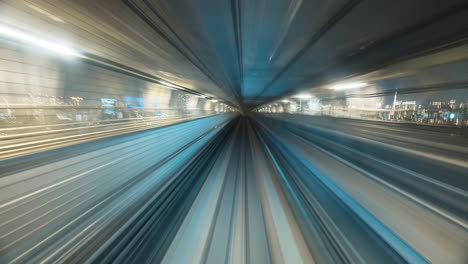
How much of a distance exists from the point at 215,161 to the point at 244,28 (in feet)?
7.59

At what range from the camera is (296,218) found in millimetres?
1544

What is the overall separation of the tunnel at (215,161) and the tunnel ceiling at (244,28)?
0.7 inches

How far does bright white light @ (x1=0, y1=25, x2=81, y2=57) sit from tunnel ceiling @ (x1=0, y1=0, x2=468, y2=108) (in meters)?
0.08

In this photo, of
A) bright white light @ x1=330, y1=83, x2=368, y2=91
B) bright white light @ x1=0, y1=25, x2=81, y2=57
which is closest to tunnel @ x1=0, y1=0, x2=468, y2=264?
bright white light @ x1=0, y1=25, x2=81, y2=57

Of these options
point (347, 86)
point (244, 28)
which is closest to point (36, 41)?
point (244, 28)

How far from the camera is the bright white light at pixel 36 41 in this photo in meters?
1.29

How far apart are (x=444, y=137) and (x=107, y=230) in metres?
3.72

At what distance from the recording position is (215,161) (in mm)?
3148

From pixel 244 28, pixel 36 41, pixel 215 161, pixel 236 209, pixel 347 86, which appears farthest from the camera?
pixel 347 86

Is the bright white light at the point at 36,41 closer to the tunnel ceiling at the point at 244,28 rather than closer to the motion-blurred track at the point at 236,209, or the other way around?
the tunnel ceiling at the point at 244,28

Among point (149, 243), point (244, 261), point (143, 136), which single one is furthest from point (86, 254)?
point (143, 136)

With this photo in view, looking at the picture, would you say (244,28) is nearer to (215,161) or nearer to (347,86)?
(215,161)

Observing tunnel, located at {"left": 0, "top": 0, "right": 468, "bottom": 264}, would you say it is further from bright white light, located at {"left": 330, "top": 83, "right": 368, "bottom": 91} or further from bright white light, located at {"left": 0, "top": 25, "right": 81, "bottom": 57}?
bright white light, located at {"left": 330, "top": 83, "right": 368, "bottom": 91}

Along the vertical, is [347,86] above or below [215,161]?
above
